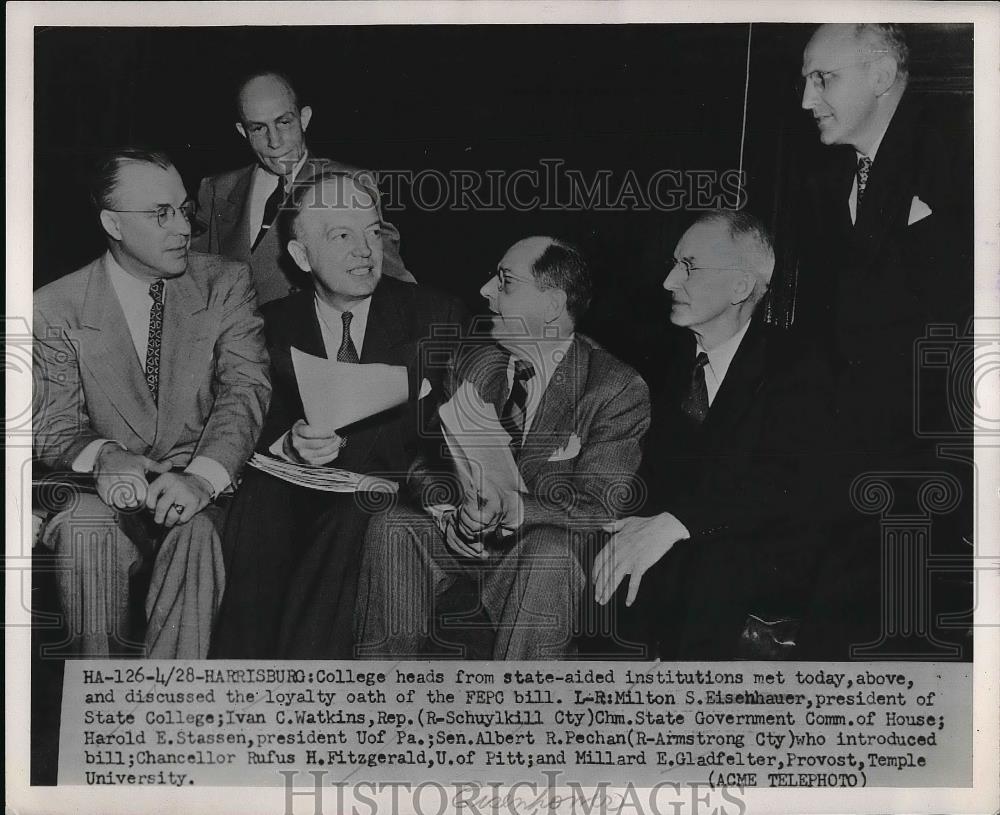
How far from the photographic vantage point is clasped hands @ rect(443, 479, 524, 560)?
2.63 metres

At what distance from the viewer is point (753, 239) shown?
8.68 feet

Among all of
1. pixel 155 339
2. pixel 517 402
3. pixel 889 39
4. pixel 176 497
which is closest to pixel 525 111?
pixel 517 402

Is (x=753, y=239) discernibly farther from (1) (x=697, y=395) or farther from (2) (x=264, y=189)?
(2) (x=264, y=189)

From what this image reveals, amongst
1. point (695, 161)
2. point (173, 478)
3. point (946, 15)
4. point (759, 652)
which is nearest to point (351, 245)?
point (173, 478)

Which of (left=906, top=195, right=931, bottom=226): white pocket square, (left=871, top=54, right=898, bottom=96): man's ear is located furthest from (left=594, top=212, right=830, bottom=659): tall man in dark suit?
(left=871, top=54, right=898, bottom=96): man's ear

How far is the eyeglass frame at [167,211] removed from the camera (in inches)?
106

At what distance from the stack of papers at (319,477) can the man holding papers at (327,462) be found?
20mm

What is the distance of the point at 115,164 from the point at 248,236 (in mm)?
514

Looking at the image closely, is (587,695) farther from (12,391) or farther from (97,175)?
(97,175)

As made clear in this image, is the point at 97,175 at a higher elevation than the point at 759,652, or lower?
higher

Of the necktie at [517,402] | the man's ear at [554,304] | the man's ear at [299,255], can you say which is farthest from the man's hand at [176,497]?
the man's ear at [554,304]

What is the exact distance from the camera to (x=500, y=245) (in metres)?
2.66

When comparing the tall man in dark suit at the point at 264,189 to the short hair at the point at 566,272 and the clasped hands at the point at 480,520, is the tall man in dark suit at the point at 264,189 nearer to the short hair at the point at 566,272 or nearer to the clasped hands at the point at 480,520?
the short hair at the point at 566,272

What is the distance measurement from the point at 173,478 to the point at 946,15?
306 cm
